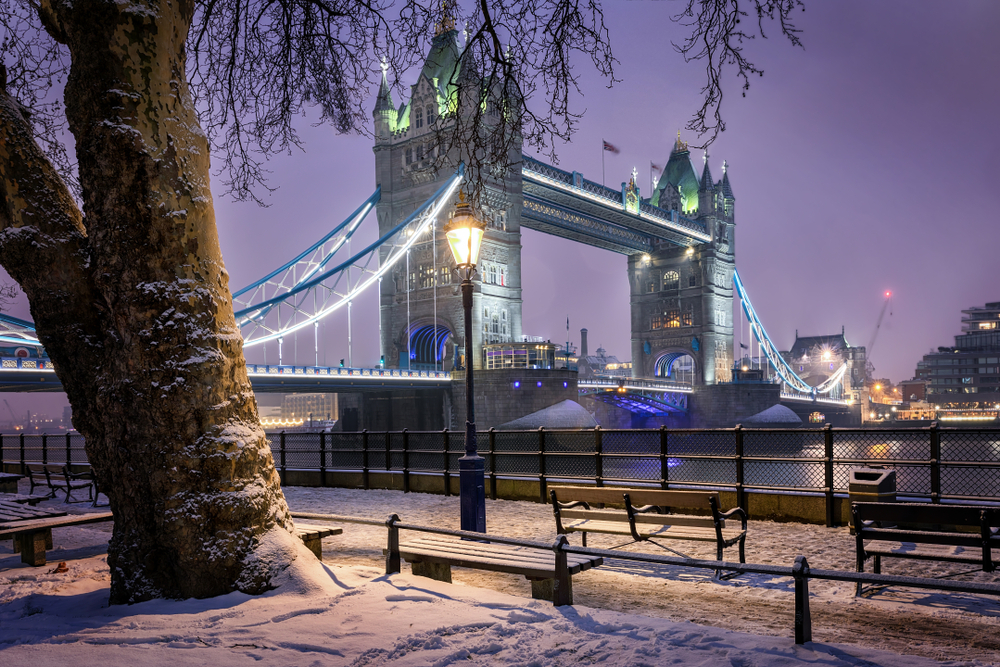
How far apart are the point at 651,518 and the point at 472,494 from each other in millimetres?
1966

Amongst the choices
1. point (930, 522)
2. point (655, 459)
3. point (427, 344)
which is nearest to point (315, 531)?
point (930, 522)

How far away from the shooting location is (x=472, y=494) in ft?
24.8

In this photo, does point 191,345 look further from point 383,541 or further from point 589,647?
point 383,541

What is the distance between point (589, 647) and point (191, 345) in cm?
303

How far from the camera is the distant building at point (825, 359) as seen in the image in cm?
12275

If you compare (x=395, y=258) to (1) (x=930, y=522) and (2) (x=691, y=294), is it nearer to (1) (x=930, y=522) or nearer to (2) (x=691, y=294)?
(2) (x=691, y=294)

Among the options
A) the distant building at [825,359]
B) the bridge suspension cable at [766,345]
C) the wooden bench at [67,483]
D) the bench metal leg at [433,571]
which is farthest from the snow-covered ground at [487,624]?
the distant building at [825,359]

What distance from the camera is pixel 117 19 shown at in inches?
183

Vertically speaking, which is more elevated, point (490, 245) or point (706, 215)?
point (706, 215)

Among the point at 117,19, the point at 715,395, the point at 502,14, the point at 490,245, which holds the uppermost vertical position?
the point at 490,245

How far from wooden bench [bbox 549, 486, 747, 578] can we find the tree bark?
8.96ft

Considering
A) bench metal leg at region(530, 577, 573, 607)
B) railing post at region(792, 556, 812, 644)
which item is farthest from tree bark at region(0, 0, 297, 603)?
railing post at region(792, 556, 812, 644)

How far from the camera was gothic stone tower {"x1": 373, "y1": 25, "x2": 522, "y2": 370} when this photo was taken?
4831 centimetres

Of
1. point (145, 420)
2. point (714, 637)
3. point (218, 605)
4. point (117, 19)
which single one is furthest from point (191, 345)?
point (714, 637)
